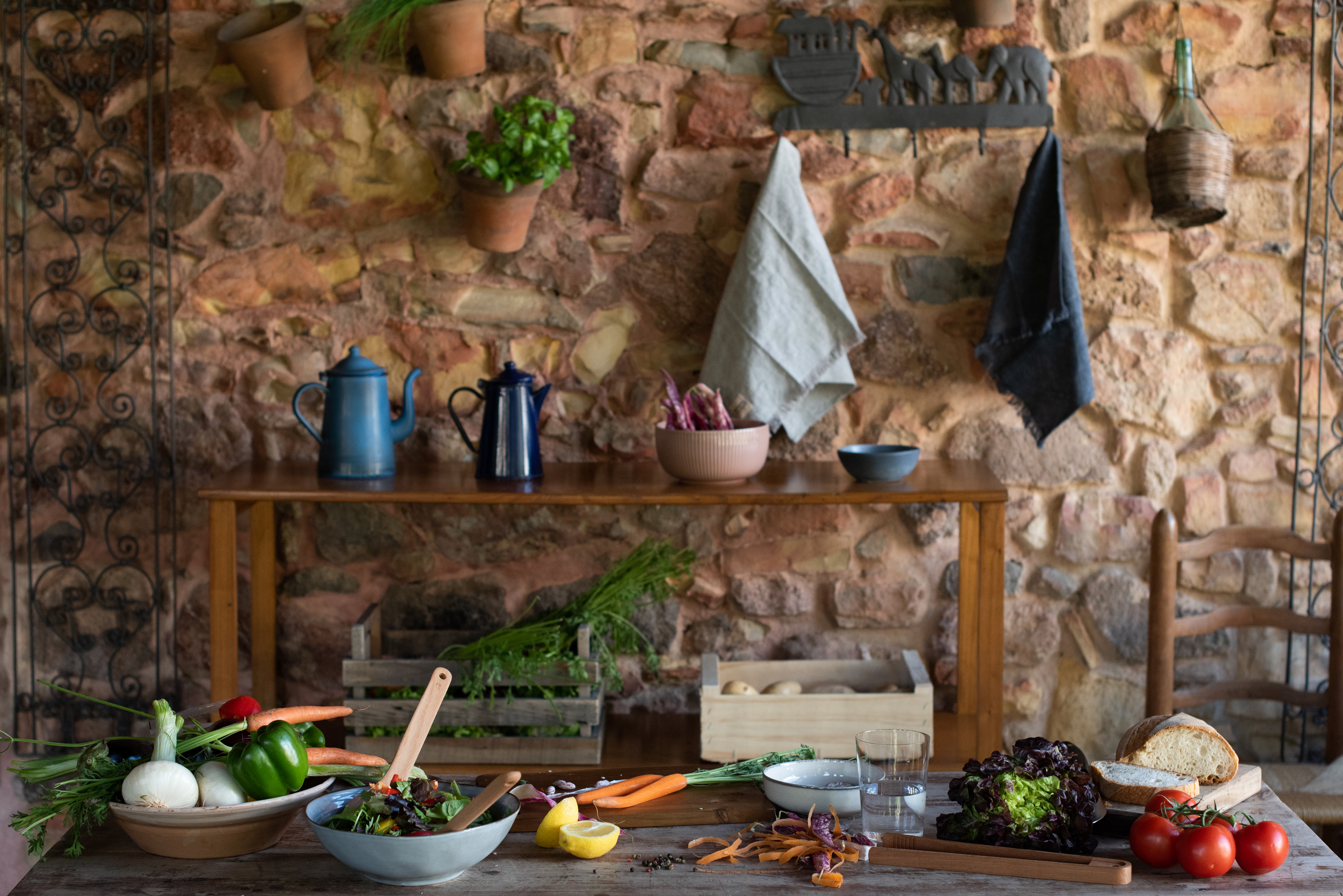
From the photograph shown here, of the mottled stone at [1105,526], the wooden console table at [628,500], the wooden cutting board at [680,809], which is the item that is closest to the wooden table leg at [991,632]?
the wooden console table at [628,500]

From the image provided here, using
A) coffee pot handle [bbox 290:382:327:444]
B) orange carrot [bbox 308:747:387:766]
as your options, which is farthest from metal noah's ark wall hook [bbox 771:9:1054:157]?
orange carrot [bbox 308:747:387:766]

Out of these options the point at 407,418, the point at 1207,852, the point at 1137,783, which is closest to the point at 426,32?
the point at 407,418

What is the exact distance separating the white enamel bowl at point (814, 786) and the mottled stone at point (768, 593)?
1.08m

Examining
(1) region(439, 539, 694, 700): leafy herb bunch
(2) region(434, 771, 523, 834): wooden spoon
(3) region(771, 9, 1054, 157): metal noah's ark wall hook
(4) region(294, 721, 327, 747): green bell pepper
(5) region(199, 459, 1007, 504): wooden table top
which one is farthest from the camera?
(3) region(771, 9, 1054, 157): metal noah's ark wall hook

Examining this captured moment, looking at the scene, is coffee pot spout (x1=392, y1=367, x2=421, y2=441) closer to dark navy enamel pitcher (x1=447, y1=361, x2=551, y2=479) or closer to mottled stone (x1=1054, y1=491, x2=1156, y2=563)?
dark navy enamel pitcher (x1=447, y1=361, x2=551, y2=479)

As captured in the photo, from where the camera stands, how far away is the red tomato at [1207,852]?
4.59 ft

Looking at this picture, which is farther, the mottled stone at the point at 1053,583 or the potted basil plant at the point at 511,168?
the mottled stone at the point at 1053,583

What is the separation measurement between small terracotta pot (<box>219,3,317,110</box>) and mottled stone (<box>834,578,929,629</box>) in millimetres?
1667

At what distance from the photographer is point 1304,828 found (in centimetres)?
158

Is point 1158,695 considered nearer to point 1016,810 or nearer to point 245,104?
point 1016,810

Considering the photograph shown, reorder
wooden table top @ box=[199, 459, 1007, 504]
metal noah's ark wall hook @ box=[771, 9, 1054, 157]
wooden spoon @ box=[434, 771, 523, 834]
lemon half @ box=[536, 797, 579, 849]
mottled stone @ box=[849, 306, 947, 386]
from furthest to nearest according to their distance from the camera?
mottled stone @ box=[849, 306, 947, 386]
metal noah's ark wall hook @ box=[771, 9, 1054, 157]
wooden table top @ box=[199, 459, 1007, 504]
lemon half @ box=[536, 797, 579, 849]
wooden spoon @ box=[434, 771, 523, 834]

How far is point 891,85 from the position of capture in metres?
2.70

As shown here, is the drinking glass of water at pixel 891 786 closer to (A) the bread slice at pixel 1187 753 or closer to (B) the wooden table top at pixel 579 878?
(B) the wooden table top at pixel 579 878

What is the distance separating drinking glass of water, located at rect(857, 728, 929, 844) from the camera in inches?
59.8
